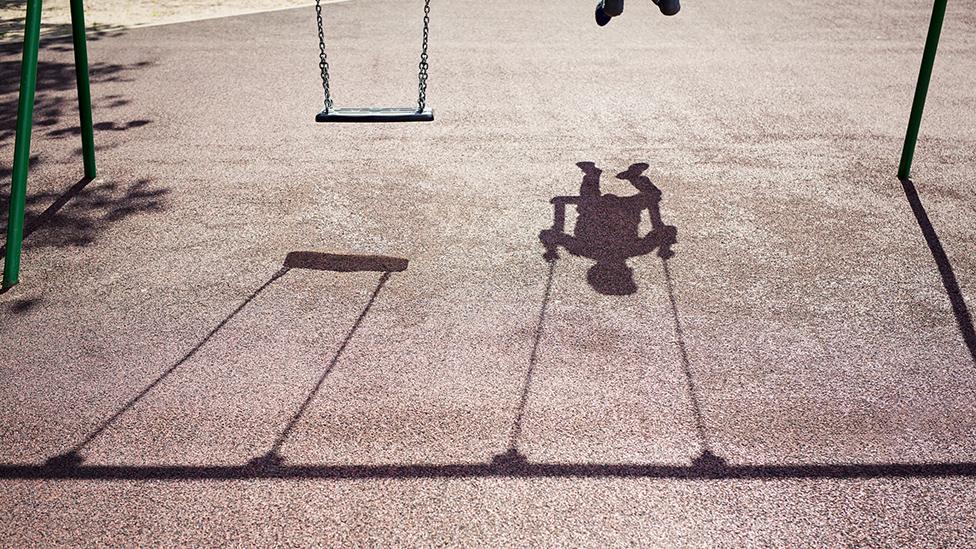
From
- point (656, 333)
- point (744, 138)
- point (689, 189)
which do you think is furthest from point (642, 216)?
point (744, 138)

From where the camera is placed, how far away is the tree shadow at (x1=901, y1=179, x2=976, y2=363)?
4188mm

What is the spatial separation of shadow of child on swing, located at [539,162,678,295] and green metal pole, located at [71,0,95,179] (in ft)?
10.2

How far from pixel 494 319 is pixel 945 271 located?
8.23 feet

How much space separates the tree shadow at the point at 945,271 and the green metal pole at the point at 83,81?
5109 millimetres

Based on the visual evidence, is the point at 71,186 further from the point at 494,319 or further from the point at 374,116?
the point at 494,319

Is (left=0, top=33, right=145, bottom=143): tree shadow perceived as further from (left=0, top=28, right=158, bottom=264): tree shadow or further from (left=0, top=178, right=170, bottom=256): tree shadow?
(left=0, top=178, right=170, bottom=256): tree shadow

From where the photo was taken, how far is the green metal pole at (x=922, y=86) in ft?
18.0

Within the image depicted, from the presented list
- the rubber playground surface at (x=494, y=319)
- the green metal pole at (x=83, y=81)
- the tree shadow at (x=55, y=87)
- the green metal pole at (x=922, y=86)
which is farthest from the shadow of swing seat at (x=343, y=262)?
the green metal pole at (x=922, y=86)

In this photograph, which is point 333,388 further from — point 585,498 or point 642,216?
point 642,216

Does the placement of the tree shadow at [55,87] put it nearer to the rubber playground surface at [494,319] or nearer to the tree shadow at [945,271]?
the rubber playground surface at [494,319]

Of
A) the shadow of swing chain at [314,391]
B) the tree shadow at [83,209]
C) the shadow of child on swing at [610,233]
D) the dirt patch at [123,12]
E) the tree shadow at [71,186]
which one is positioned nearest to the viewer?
the shadow of swing chain at [314,391]

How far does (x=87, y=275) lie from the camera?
4.76 meters

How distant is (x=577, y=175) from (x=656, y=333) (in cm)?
222

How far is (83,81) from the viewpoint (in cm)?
571
